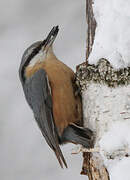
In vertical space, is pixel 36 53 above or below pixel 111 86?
above

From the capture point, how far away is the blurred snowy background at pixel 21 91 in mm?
6641

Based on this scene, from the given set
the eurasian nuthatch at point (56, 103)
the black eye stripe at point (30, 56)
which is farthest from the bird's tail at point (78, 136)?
the black eye stripe at point (30, 56)

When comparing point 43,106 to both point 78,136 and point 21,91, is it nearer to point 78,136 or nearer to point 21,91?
point 78,136

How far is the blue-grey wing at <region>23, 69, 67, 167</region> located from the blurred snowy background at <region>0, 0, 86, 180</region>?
1813mm

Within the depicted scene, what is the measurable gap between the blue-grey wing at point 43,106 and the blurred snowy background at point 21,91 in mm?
1813

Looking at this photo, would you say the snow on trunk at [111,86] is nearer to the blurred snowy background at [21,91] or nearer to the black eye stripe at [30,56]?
the black eye stripe at [30,56]

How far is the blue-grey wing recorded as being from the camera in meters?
4.54

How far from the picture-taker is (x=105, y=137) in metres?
3.86

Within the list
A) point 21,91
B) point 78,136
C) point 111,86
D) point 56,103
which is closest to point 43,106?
point 56,103

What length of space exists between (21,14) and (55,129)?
282 cm

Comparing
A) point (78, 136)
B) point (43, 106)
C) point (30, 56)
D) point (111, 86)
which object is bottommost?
→ point (78, 136)

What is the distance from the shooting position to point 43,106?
15.1 feet

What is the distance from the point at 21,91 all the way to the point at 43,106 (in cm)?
219

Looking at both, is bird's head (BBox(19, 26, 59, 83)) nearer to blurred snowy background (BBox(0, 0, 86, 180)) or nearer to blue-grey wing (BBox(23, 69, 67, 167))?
blue-grey wing (BBox(23, 69, 67, 167))
